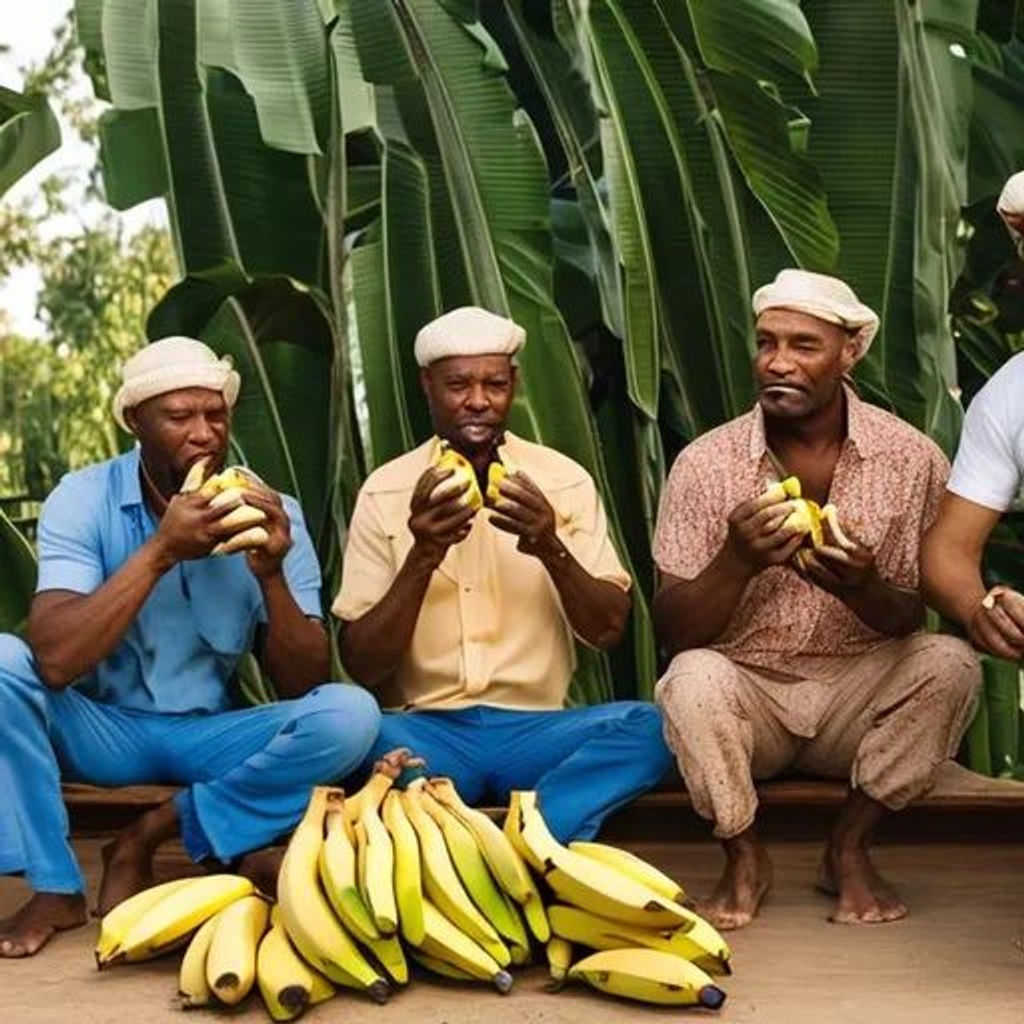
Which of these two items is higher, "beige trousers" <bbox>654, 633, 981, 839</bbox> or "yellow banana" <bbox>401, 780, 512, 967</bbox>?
"beige trousers" <bbox>654, 633, 981, 839</bbox>

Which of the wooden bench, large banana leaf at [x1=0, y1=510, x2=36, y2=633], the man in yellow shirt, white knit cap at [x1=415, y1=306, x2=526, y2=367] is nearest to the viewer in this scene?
the man in yellow shirt

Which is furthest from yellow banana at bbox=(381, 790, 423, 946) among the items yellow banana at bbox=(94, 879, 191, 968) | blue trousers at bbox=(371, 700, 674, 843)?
blue trousers at bbox=(371, 700, 674, 843)

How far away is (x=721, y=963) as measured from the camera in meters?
3.67

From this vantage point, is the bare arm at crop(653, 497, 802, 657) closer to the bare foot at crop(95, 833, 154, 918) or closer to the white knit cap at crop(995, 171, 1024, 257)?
the white knit cap at crop(995, 171, 1024, 257)

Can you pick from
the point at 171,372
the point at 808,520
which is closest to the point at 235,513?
the point at 171,372

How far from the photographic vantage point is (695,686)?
410 centimetres

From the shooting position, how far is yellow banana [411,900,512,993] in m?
3.63

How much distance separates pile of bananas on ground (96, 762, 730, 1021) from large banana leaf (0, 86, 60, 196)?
2.17m

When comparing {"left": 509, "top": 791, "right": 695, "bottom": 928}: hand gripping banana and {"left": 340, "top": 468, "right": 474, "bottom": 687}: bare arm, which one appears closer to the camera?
{"left": 509, "top": 791, "right": 695, "bottom": 928}: hand gripping banana

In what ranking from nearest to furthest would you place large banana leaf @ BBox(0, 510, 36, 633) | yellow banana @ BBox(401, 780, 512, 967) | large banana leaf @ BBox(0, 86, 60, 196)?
yellow banana @ BBox(401, 780, 512, 967) < large banana leaf @ BBox(0, 510, 36, 633) < large banana leaf @ BBox(0, 86, 60, 196)

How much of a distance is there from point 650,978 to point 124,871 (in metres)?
1.08

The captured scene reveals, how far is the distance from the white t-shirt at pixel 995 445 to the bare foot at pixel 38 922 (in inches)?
63.8

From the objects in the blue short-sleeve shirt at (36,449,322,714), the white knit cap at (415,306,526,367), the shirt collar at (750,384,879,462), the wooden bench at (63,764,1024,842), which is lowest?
the wooden bench at (63,764,1024,842)

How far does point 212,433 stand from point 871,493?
117cm
